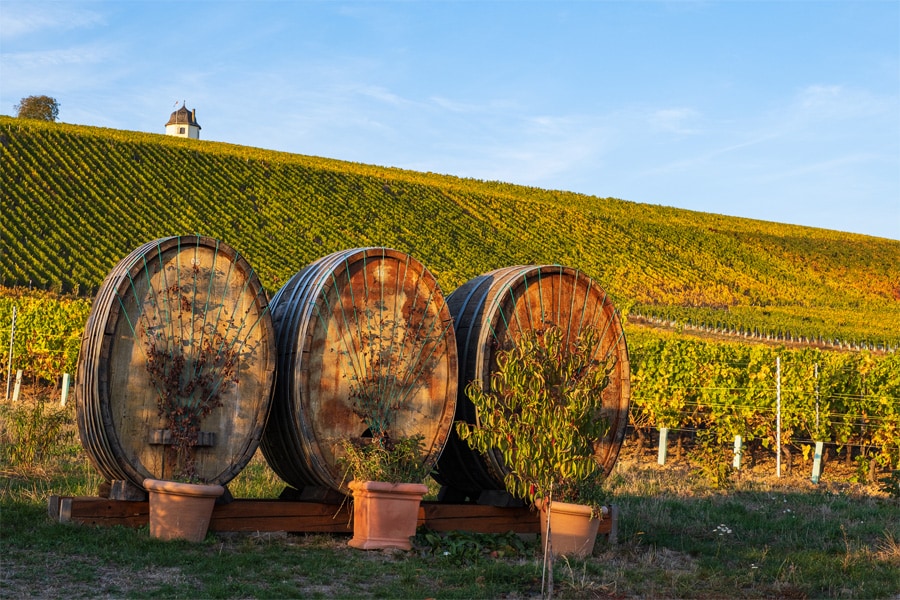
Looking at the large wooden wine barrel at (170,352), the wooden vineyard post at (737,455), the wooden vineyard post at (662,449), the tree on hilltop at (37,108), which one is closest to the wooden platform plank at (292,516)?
the large wooden wine barrel at (170,352)

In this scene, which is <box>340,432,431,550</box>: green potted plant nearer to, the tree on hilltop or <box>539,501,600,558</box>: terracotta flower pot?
<box>539,501,600,558</box>: terracotta flower pot

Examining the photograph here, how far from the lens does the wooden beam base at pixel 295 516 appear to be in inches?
239

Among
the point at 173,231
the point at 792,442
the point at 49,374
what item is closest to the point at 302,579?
the point at 792,442

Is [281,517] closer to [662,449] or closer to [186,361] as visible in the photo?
[186,361]

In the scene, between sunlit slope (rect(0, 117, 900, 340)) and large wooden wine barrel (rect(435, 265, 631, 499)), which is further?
sunlit slope (rect(0, 117, 900, 340))

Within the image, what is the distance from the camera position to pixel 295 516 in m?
6.63

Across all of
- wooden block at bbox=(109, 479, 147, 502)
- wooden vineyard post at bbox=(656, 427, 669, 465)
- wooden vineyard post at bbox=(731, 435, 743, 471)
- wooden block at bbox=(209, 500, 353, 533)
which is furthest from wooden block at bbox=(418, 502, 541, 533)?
wooden vineyard post at bbox=(656, 427, 669, 465)

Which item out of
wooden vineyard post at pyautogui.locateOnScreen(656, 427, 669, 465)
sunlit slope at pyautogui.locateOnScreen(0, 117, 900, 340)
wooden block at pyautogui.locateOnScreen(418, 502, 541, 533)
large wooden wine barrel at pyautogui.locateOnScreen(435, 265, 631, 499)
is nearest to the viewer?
wooden block at pyautogui.locateOnScreen(418, 502, 541, 533)

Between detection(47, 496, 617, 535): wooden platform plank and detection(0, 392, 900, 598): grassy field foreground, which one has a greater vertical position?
detection(47, 496, 617, 535): wooden platform plank

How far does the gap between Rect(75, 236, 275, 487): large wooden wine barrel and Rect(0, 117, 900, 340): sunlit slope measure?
101 ft

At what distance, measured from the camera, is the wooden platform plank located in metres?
6.07

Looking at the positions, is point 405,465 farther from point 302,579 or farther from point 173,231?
point 173,231

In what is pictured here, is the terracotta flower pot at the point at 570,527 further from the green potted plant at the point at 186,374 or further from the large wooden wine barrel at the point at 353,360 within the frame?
the green potted plant at the point at 186,374

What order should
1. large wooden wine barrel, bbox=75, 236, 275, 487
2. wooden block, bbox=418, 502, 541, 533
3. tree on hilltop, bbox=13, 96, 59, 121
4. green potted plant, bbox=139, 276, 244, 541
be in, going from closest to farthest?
1. green potted plant, bbox=139, 276, 244, 541
2. large wooden wine barrel, bbox=75, 236, 275, 487
3. wooden block, bbox=418, 502, 541, 533
4. tree on hilltop, bbox=13, 96, 59, 121
